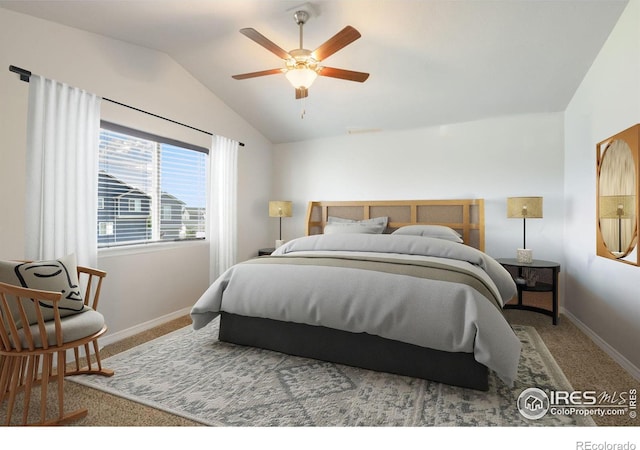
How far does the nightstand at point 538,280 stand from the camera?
326 cm

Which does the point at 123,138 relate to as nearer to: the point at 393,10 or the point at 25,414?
the point at 25,414

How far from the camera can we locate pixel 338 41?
2.24 m

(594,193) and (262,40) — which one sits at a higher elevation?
(262,40)

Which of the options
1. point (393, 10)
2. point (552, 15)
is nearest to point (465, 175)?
point (552, 15)

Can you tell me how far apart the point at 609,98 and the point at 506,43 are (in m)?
0.89

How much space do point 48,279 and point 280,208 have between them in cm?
292

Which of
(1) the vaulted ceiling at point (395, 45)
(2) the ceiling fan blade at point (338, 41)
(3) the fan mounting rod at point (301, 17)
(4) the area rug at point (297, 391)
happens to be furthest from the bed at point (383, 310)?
(3) the fan mounting rod at point (301, 17)

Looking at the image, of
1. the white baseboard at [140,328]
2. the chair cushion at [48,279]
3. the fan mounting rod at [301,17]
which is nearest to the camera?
the chair cushion at [48,279]

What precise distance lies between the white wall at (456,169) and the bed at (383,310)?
130 centimetres

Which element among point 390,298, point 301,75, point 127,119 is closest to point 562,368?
point 390,298

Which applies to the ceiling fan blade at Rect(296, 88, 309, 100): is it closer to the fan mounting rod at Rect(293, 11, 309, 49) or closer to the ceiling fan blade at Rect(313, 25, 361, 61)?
the ceiling fan blade at Rect(313, 25, 361, 61)

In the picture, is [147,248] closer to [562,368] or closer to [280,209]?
[280,209]

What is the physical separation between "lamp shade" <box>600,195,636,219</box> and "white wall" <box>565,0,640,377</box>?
13.8 inches

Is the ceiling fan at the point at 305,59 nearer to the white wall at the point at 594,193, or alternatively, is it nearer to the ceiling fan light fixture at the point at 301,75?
the ceiling fan light fixture at the point at 301,75
